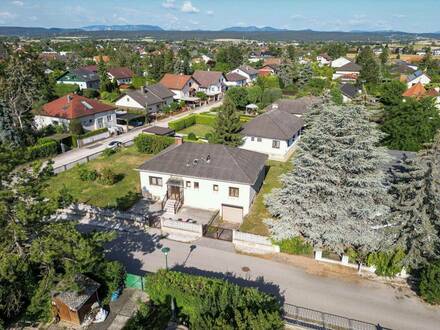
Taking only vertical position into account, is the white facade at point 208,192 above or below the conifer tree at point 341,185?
below

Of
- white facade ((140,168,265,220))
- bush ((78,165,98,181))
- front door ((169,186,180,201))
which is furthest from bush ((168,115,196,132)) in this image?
front door ((169,186,180,201))

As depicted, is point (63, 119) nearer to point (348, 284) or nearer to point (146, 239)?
point (146, 239)

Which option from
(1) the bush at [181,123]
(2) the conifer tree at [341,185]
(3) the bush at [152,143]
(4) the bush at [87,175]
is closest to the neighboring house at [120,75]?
(1) the bush at [181,123]

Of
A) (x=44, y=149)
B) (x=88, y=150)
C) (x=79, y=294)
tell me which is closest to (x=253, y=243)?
(x=79, y=294)

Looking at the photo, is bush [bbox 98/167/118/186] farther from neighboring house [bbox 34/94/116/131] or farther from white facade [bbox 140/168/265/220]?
neighboring house [bbox 34/94/116/131]

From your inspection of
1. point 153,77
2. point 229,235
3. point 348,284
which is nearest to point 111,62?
point 153,77

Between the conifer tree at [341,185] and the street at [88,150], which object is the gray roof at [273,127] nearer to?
the street at [88,150]

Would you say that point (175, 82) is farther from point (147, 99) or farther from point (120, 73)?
point (120, 73)
